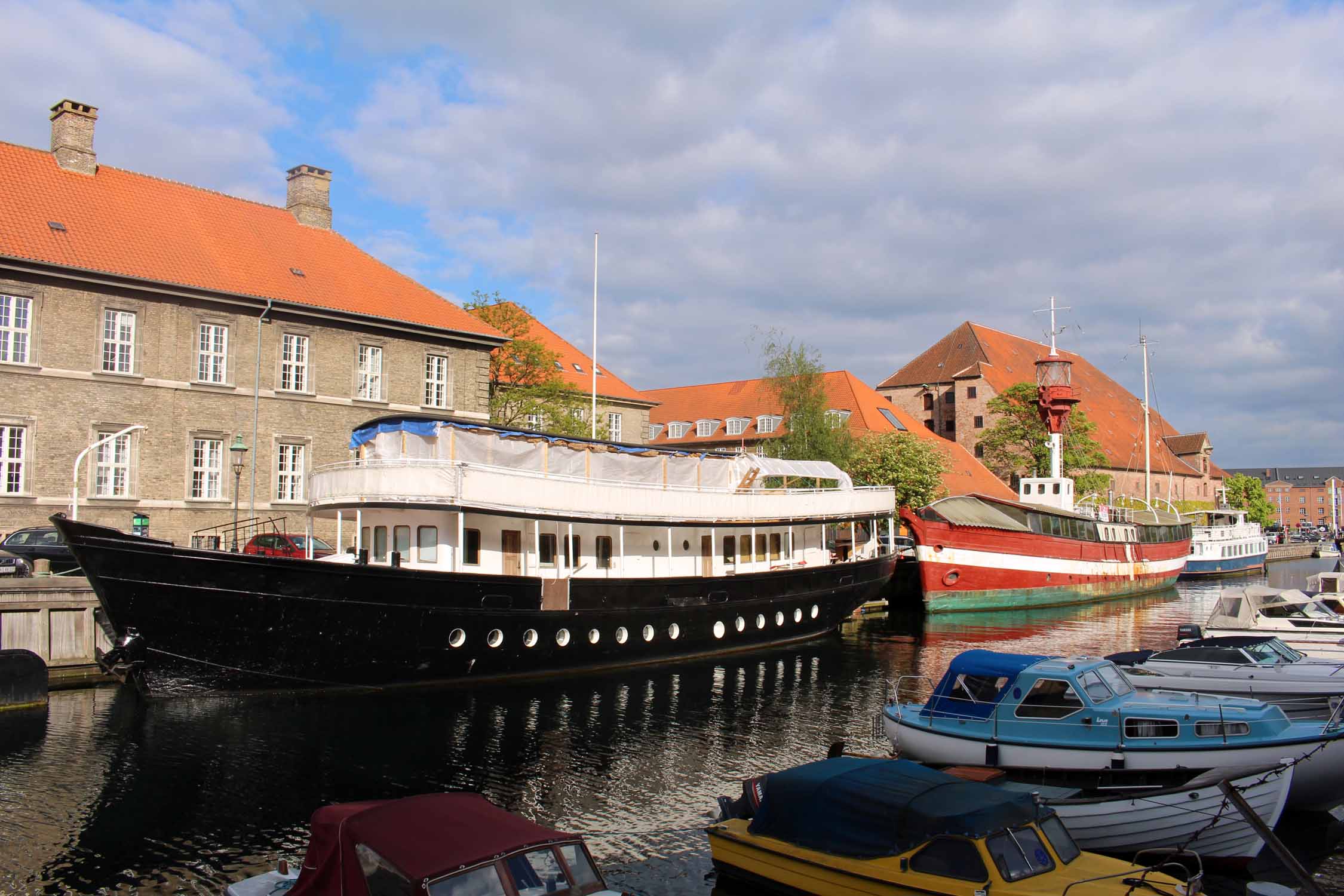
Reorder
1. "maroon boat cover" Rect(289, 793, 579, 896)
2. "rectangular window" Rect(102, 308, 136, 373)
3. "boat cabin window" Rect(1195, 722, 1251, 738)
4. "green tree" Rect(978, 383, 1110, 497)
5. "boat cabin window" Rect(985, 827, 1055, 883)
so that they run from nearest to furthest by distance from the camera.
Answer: "maroon boat cover" Rect(289, 793, 579, 896)
"boat cabin window" Rect(985, 827, 1055, 883)
"boat cabin window" Rect(1195, 722, 1251, 738)
"rectangular window" Rect(102, 308, 136, 373)
"green tree" Rect(978, 383, 1110, 497)

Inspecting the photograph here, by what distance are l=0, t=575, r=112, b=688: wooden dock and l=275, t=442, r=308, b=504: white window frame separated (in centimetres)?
1334

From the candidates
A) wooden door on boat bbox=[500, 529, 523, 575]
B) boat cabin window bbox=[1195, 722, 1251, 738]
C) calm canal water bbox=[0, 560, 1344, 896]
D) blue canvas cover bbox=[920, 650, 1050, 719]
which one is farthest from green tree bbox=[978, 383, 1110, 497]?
boat cabin window bbox=[1195, 722, 1251, 738]

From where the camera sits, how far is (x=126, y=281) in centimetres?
3353

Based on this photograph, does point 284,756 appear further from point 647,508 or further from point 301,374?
point 301,374

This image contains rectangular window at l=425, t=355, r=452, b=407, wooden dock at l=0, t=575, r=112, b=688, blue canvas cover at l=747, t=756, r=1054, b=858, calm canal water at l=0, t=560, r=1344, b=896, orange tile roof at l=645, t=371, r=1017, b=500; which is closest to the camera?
blue canvas cover at l=747, t=756, r=1054, b=858

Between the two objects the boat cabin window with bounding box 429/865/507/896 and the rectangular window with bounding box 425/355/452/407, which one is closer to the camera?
the boat cabin window with bounding box 429/865/507/896

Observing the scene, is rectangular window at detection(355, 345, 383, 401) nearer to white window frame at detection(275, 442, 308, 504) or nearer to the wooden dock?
white window frame at detection(275, 442, 308, 504)

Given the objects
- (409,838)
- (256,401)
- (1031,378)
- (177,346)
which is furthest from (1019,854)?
(1031,378)

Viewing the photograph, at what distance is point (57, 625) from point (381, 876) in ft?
61.3

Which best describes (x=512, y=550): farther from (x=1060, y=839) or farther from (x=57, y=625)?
(x=1060, y=839)

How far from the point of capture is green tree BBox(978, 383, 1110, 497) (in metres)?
71.4

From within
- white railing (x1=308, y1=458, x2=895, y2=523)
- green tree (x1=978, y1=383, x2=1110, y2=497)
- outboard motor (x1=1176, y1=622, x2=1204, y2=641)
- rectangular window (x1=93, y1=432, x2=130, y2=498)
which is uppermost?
green tree (x1=978, y1=383, x2=1110, y2=497)

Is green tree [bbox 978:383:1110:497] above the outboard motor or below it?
above

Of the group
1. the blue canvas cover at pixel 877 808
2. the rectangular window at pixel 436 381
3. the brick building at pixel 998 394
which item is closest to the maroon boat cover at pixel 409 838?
the blue canvas cover at pixel 877 808
